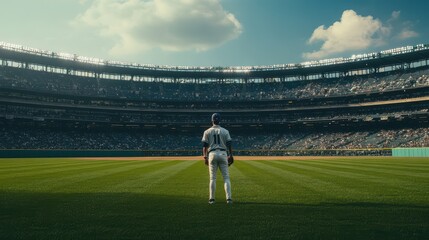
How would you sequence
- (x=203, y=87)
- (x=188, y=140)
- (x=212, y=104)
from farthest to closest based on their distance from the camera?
(x=203, y=87) → (x=212, y=104) → (x=188, y=140)

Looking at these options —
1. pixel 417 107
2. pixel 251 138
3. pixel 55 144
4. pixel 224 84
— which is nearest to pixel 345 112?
pixel 417 107

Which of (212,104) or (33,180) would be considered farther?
(212,104)

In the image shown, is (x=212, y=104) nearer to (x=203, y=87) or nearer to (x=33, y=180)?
(x=203, y=87)

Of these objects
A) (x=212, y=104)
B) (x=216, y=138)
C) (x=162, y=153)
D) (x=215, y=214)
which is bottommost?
(x=162, y=153)

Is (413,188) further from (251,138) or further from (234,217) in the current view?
(251,138)

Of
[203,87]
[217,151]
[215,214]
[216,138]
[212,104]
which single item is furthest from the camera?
[203,87]

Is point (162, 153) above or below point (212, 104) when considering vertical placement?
below

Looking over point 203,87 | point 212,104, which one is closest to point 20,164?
point 212,104
